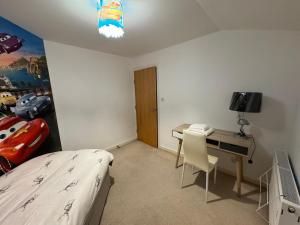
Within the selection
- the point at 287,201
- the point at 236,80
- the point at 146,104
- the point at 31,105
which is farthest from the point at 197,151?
the point at 31,105

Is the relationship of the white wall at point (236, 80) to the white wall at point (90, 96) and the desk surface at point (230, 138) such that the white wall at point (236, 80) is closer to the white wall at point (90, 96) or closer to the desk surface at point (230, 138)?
the desk surface at point (230, 138)

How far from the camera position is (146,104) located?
3.41 metres

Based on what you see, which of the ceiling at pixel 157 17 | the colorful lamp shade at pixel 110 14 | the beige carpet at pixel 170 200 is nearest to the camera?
the colorful lamp shade at pixel 110 14

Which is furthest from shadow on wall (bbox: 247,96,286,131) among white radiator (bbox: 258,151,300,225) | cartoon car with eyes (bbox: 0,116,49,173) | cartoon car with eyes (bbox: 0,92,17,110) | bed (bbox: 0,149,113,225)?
cartoon car with eyes (bbox: 0,92,17,110)

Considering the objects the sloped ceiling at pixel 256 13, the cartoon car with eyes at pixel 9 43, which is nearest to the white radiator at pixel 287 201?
the sloped ceiling at pixel 256 13

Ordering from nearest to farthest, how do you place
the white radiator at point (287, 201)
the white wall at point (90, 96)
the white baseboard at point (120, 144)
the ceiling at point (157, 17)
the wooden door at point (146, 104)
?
the white radiator at point (287, 201), the ceiling at point (157, 17), the white wall at point (90, 96), the wooden door at point (146, 104), the white baseboard at point (120, 144)

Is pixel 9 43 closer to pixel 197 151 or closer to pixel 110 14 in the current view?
pixel 110 14

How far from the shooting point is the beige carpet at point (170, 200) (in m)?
1.51

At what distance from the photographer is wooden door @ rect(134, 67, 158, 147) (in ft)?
10.4

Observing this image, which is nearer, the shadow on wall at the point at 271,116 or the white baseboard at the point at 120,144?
the shadow on wall at the point at 271,116

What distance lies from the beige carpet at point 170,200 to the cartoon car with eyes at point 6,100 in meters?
1.78

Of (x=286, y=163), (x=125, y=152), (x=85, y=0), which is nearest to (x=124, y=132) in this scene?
(x=125, y=152)

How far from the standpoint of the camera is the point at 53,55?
7.39 feet

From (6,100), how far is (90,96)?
1299 mm
